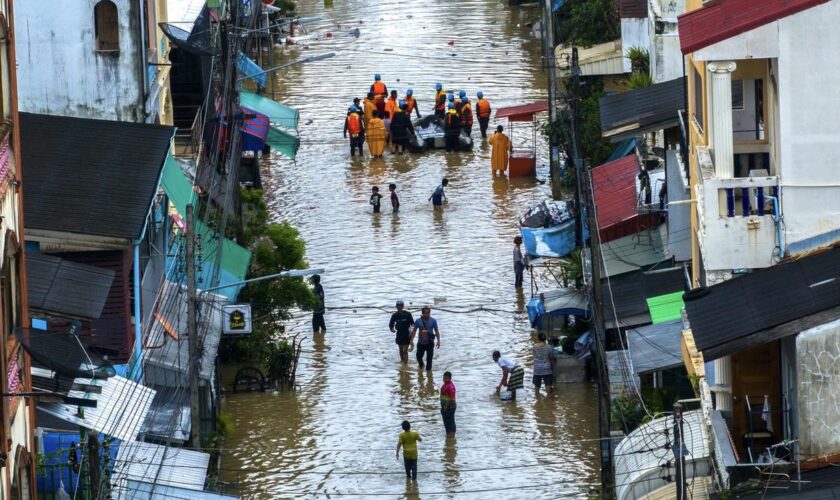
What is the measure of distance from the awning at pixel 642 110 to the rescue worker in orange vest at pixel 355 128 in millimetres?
17612

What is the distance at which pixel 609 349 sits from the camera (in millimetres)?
36844

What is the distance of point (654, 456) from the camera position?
28672mm

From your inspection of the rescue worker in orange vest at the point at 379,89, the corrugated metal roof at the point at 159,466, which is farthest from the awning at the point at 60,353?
the rescue worker in orange vest at the point at 379,89

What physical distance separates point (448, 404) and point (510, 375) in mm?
2540

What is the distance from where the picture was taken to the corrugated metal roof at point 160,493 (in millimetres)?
28703

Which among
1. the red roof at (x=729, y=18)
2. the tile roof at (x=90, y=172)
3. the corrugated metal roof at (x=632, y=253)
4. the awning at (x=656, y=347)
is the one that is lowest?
the awning at (x=656, y=347)

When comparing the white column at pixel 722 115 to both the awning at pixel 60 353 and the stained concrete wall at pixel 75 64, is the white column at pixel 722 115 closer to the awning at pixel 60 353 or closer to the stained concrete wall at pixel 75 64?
the awning at pixel 60 353

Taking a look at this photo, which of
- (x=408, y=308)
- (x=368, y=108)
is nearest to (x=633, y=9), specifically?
(x=368, y=108)

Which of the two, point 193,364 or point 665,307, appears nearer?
point 193,364

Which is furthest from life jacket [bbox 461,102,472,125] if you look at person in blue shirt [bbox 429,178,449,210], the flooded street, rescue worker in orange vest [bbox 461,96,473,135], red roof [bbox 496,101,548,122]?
person in blue shirt [bbox 429,178,449,210]

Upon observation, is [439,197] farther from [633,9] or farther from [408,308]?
[408,308]

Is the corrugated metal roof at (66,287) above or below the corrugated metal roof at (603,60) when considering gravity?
below

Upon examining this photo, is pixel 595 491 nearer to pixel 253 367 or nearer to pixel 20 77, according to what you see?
pixel 253 367

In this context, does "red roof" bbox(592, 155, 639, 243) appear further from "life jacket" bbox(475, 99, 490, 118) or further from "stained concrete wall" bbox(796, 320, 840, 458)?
"stained concrete wall" bbox(796, 320, 840, 458)
